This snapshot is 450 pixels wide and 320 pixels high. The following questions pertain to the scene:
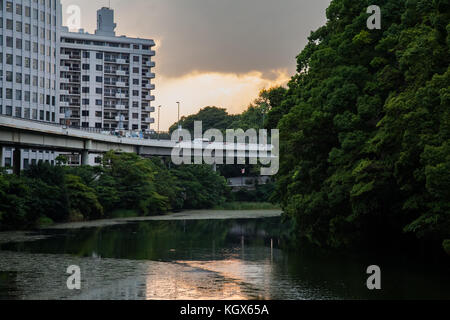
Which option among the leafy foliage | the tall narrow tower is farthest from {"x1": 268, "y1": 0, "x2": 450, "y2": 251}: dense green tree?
the tall narrow tower

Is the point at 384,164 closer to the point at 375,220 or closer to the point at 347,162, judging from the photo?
the point at 347,162

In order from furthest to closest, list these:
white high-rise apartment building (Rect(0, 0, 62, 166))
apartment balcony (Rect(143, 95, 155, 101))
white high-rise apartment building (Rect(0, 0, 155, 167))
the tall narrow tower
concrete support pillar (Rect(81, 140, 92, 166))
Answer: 1. apartment balcony (Rect(143, 95, 155, 101))
2. the tall narrow tower
3. white high-rise apartment building (Rect(0, 0, 155, 167))
4. white high-rise apartment building (Rect(0, 0, 62, 166))
5. concrete support pillar (Rect(81, 140, 92, 166))

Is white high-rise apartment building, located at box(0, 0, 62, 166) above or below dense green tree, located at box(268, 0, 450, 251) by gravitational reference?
above

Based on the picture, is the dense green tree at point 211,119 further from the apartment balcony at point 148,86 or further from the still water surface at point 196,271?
A: the still water surface at point 196,271

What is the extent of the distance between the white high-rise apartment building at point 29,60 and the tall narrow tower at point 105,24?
24.3 metres

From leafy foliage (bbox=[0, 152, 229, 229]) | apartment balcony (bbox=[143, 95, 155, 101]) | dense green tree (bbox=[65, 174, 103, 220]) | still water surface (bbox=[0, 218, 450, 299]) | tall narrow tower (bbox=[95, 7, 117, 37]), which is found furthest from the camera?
apartment balcony (bbox=[143, 95, 155, 101])

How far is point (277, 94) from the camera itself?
174ft

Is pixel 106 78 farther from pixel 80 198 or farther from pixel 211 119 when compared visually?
pixel 80 198

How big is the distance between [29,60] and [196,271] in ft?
286

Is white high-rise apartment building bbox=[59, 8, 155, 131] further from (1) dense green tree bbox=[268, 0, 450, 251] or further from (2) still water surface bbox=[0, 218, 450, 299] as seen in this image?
(1) dense green tree bbox=[268, 0, 450, 251]

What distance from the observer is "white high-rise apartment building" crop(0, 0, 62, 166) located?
338ft

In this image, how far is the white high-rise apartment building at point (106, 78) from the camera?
132625 millimetres

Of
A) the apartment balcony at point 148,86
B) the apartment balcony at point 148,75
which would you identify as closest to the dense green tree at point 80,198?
the apartment balcony at point 148,86

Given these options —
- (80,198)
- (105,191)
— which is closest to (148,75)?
(105,191)
